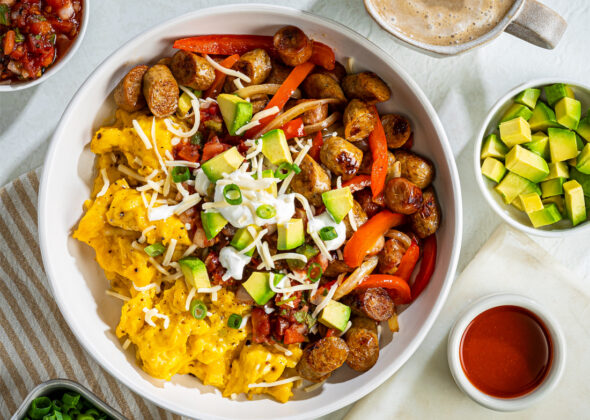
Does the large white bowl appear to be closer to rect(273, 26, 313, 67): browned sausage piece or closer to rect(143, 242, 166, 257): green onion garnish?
rect(273, 26, 313, 67): browned sausage piece

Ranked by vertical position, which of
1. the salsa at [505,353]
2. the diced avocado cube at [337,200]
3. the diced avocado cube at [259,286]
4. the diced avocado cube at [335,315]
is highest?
the diced avocado cube at [337,200]

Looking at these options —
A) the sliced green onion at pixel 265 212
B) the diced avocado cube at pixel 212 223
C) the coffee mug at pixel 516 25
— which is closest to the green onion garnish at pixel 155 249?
the diced avocado cube at pixel 212 223

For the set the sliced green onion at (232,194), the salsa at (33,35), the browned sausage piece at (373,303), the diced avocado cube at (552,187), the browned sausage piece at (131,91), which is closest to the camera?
the sliced green onion at (232,194)

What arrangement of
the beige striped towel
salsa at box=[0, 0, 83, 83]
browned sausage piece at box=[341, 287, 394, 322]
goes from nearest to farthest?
browned sausage piece at box=[341, 287, 394, 322] < salsa at box=[0, 0, 83, 83] < the beige striped towel

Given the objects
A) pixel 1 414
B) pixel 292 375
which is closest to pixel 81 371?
pixel 1 414

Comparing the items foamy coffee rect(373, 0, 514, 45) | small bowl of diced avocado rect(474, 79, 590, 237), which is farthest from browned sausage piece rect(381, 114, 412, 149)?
small bowl of diced avocado rect(474, 79, 590, 237)

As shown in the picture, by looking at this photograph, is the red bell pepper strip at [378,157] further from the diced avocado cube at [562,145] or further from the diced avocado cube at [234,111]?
the diced avocado cube at [562,145]

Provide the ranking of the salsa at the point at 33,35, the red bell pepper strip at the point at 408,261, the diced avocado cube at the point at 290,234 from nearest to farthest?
1. the diced avocado cube at the point at 290,234
2. the red bell pepper strip at the point at 408,261
3. the salsa at the point at 33,35

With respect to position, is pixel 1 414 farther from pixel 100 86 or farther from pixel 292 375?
pixel 100 86
